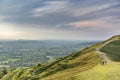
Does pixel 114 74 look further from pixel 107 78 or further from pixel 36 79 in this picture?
pixel 36 79

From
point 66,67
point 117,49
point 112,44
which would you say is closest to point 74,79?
point 66,67

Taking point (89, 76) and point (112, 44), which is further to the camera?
point (112, 44)

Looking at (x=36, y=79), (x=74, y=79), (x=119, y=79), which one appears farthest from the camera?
(x=36, y=79)

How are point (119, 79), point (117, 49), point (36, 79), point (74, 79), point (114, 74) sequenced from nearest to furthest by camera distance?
point (119, 79)
point (114, 74)
point (74, 79)
point (36, 79)
point (117, 49)

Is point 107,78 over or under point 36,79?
over

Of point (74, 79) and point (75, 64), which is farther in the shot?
point (75, 64)

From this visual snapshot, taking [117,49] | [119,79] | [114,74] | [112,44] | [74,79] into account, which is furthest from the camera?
[112,44]

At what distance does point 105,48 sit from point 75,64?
31.5 meters

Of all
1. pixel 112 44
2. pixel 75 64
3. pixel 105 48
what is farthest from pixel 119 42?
pixel 75 64

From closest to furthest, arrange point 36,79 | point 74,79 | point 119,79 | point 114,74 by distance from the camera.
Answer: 1. point 119,79
2. point 114,74
3. point 74,79
4. point 36,79

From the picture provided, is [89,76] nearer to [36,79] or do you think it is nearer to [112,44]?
[36,79]

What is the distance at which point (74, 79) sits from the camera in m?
74.3

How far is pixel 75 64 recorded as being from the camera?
150875 millimetres

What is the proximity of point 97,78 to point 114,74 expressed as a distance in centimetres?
467
